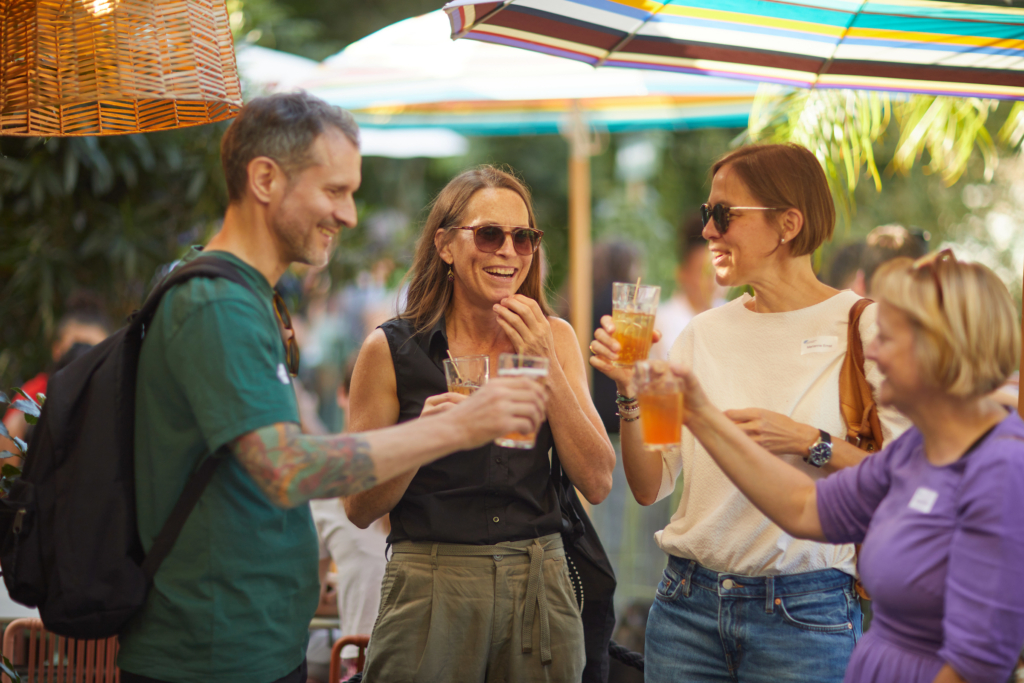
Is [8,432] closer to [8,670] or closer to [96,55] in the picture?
[8,670]

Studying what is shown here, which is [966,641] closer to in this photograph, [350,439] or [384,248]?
[350,439]

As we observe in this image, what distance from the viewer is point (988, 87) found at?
3170mm

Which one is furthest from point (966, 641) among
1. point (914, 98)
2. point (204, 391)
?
point (914, 98)

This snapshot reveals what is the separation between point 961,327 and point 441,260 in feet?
5.47

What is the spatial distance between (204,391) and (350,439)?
31cm

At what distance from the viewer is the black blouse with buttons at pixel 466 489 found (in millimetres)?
2545

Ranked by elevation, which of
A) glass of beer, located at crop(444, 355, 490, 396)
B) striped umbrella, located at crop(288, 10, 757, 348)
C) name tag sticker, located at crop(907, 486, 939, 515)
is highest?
striped umbrella, located at crop(288, 10, 757, 348)

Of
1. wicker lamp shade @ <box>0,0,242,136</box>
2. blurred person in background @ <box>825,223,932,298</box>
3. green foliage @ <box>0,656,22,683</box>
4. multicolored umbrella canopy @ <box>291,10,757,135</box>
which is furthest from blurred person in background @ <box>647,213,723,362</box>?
green foliage @ <box>0,656,22,683</box>

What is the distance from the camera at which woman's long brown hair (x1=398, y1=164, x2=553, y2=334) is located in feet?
9.34

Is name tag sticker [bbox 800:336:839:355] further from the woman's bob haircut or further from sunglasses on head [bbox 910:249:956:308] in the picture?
sunglasses on head [bbox 910:249:956:308]

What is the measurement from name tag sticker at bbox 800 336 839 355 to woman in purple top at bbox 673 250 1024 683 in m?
0.60

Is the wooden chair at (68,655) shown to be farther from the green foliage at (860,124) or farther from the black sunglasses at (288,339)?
the green foliage at (860,124)

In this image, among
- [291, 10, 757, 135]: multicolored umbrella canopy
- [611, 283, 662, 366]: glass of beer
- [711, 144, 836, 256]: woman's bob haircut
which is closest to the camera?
[611, 283, 662, 366]: glass of beer

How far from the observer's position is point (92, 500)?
1.87 metres
